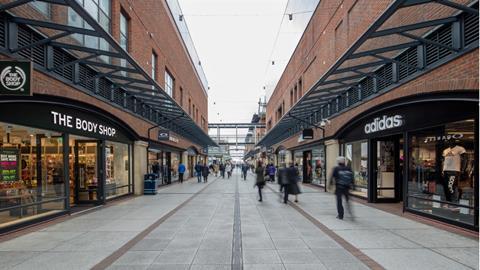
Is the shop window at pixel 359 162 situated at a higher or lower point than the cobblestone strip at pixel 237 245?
higher

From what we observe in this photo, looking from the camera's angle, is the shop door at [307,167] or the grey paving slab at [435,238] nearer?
the grey paving slab at [435,238]

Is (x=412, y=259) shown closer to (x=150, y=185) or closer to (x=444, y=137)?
(x=444, y=137)

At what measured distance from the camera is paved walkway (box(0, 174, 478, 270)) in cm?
584

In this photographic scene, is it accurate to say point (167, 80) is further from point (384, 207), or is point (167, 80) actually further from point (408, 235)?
point (408, 235)

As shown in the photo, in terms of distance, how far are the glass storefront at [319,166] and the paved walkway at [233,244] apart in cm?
952

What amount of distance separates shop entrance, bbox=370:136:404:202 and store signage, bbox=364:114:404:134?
0.58 m

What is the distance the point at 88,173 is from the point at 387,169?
1102cm

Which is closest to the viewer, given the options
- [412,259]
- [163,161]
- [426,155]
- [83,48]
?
[412,259]

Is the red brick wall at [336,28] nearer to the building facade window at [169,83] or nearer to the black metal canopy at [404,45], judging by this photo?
the black metal canopy at [404,45]

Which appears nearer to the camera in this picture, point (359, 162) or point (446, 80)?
point (446, 80)

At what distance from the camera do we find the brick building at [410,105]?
808 cm

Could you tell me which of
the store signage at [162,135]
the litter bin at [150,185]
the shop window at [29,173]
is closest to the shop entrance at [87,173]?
the shop window at [29,173]

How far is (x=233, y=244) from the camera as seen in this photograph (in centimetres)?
714

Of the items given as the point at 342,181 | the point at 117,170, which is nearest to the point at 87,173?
the point at 117,170
